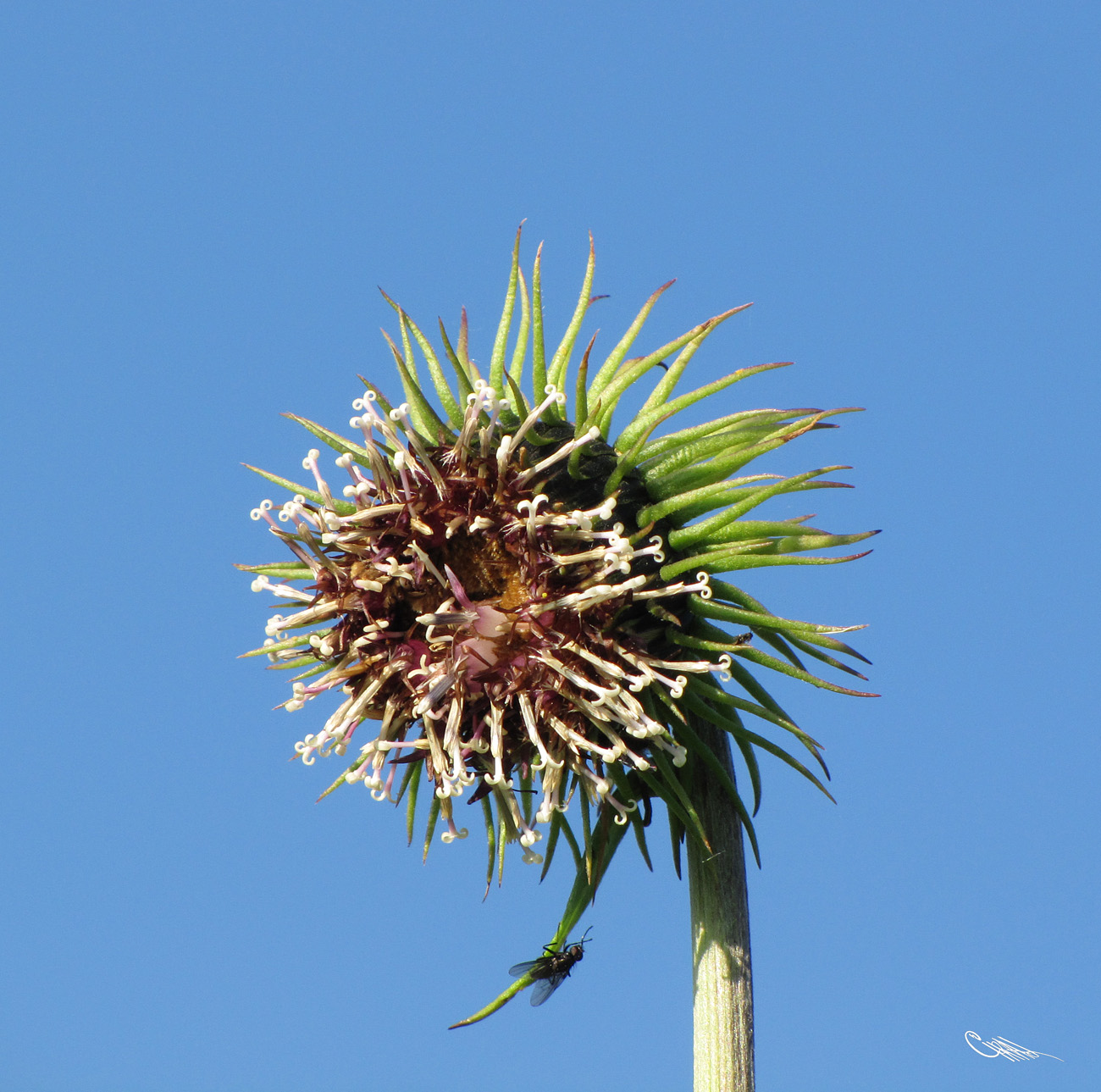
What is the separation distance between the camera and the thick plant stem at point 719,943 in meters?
7.34

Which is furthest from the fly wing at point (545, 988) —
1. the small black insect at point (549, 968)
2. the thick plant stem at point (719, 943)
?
the thick plant stem at point (719, 943)

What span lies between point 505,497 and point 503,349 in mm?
1205

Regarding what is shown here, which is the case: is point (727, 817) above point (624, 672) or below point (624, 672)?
below

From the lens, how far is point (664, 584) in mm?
7355

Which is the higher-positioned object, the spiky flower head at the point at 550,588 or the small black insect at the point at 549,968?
the spiky flower head at the point at 550,588

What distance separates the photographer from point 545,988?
8523 millimetres

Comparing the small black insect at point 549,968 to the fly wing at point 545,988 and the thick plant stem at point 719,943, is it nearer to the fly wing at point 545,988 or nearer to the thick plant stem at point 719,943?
the fly wing at point 545,988

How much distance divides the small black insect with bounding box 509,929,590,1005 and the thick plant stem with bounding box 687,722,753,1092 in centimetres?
120

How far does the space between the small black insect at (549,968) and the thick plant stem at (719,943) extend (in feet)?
3.93

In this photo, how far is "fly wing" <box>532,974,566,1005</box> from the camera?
27.9 ft

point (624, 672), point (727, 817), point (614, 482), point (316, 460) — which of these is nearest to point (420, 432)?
point (316, 460)

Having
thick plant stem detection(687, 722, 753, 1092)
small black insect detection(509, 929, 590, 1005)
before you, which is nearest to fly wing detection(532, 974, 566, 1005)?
small black insect detection(509, 929, 590, 1005)

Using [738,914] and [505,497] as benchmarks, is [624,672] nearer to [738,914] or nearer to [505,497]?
[505,497]

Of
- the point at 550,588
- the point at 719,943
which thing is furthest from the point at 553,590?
the point at 719,943
